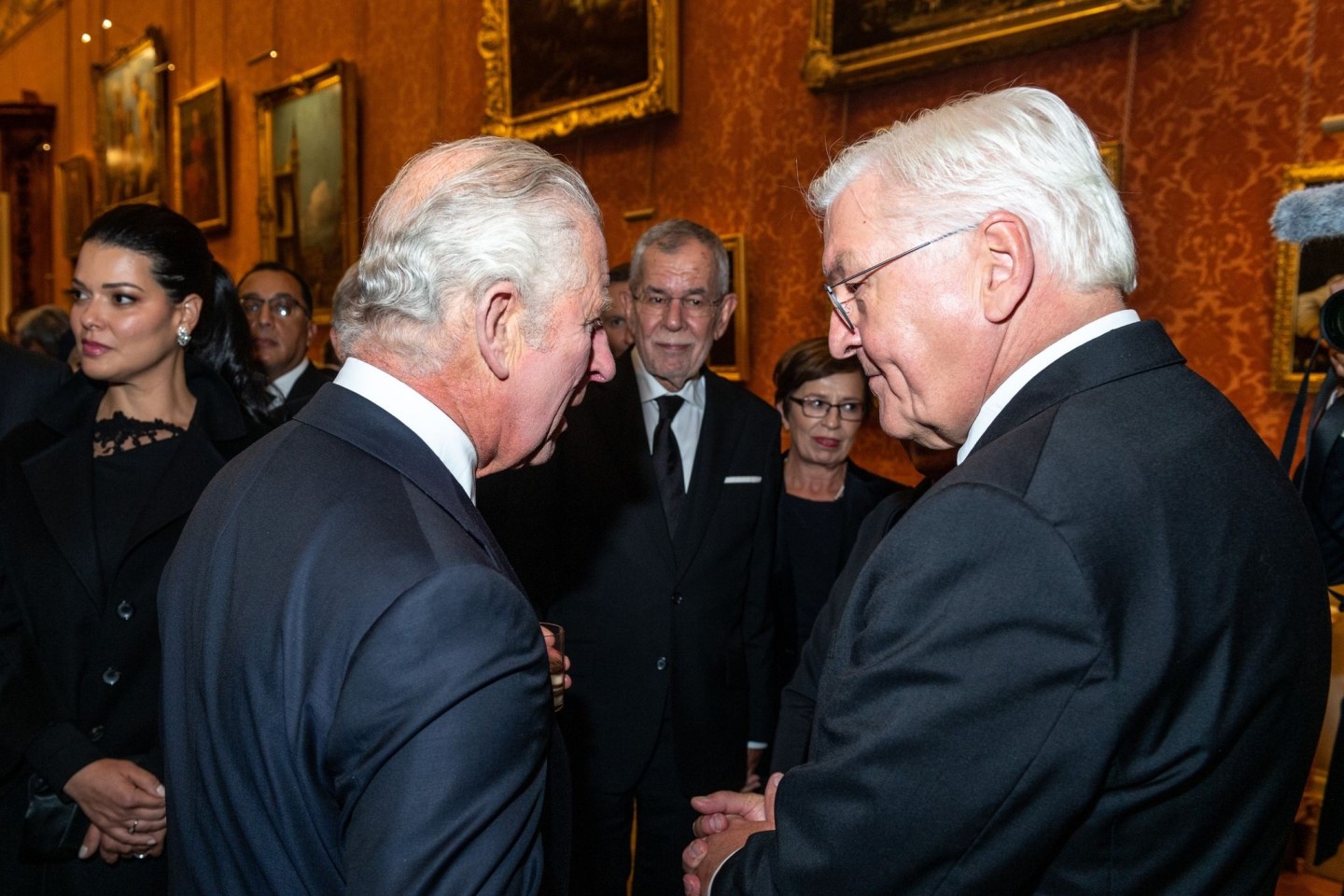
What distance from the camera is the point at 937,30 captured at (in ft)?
13.6

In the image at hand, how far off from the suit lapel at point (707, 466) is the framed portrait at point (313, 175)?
5.14 meters

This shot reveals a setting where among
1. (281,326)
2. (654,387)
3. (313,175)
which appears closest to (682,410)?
(654,387)

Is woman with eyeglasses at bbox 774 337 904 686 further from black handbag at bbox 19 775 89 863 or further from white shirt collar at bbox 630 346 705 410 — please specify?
black handbag at bbox 19 775 89 863

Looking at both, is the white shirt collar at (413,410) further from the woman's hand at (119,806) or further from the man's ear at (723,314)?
the man's ear at (723,314)

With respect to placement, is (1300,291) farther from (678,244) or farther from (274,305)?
(274,305)

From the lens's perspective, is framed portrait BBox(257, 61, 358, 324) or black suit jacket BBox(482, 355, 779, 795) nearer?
black suit jacket BBox(482, 355, 779, 795)

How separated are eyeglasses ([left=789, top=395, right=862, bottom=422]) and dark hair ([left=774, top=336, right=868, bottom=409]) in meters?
0.05

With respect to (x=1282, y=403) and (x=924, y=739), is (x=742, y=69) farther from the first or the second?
(x=924, y=739)

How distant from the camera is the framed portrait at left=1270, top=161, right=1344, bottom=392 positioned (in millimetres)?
3309

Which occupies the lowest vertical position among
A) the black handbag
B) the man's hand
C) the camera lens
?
the black handbag

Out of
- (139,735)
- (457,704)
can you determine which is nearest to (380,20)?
(139,735)

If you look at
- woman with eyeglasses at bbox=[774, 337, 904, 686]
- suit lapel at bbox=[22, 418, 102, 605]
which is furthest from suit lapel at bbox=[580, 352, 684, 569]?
suit lapel at bbox=[22, 418, 102, 605]

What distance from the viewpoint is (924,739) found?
1.18m

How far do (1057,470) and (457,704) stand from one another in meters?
0.75
